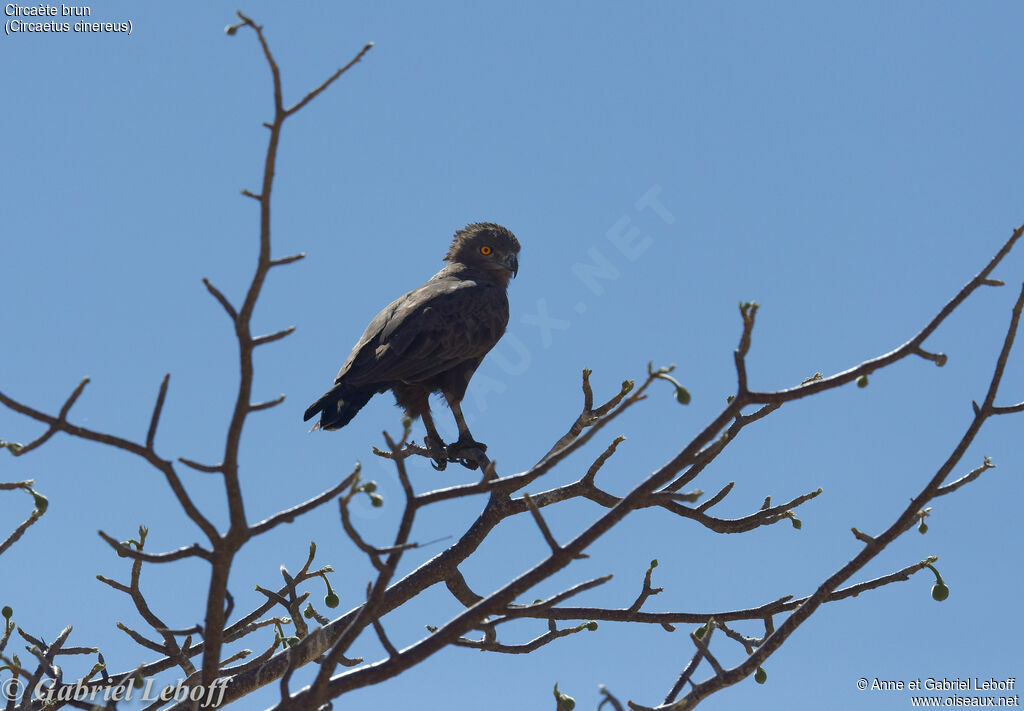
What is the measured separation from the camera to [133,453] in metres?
3.26

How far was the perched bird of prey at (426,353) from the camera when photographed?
24.0 feet

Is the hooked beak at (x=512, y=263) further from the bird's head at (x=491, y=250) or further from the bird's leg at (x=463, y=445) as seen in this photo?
the bird's leg at (x=463, y=445)

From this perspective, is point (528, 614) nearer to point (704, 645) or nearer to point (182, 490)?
point (704, 645)

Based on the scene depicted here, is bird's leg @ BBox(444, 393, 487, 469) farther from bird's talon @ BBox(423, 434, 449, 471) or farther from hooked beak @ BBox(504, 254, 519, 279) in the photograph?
hooked beak @ BBox(504, 254, 519, 279)

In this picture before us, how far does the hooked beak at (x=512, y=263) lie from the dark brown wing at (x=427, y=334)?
2.98ft

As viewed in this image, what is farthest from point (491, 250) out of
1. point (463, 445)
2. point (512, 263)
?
point (463, 445)

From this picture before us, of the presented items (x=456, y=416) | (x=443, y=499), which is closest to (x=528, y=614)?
(x=443, y=499)

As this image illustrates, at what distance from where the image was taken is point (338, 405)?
7.17 m

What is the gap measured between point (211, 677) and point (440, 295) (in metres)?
4.79

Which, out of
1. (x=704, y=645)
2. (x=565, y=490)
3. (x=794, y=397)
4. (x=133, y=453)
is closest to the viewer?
(x=133, y=453)

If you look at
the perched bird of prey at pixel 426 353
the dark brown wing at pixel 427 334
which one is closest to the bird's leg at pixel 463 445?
the perched bird of prey at pixel 426 353

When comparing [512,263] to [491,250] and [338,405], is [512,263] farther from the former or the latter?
[338,405]

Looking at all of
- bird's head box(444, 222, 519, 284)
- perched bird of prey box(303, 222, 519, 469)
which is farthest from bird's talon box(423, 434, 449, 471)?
bird's head box(444, 222, 519, 284)

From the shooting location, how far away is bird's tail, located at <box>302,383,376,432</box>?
23.2ft
